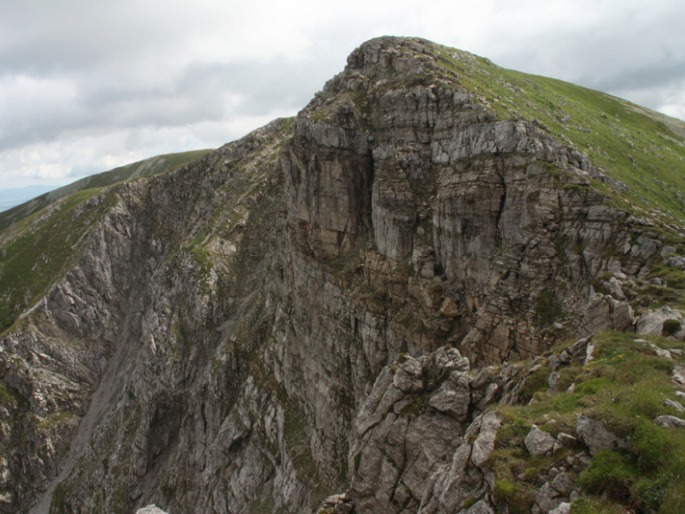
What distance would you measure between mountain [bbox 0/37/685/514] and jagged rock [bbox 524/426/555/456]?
0.07m

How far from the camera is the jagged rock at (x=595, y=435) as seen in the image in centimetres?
1331

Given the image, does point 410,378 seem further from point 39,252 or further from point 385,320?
point 39,252

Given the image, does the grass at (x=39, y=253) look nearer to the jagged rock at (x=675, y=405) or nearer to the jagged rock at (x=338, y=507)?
the jagged rock at (x=338, y=507)

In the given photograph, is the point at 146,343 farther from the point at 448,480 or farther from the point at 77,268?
the point at 448,480

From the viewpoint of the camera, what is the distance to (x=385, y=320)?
48.9 m

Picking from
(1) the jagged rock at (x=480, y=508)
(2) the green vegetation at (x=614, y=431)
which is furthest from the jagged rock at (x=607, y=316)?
(1) the jagged rock at (x=480, y=508)

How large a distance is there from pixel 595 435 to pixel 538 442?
5.88 feet

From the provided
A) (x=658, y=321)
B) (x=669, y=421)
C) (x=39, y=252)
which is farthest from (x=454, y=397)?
(x=39, y=252)

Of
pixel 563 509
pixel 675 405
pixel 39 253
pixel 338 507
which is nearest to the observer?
pixel 563 509

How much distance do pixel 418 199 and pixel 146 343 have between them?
79.6 meters

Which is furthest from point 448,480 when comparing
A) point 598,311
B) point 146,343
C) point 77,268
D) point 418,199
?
point 77,268

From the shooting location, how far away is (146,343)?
101312mm

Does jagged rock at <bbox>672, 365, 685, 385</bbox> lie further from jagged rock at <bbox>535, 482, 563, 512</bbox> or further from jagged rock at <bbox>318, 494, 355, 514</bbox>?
jagged rock at <bbox>318, 494, 355, 514</bbox>

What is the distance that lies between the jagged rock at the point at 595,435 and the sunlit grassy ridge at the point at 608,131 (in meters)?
22.2
